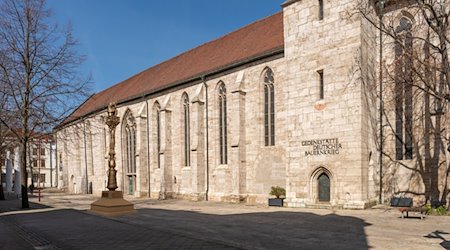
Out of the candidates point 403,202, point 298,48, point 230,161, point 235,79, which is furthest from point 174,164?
point 403,202

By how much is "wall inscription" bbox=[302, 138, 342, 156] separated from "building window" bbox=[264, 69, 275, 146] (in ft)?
11.2

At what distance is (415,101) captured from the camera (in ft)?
Answer: 52.1

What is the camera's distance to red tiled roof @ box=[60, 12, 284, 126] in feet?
72.2

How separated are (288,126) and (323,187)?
11.5ft

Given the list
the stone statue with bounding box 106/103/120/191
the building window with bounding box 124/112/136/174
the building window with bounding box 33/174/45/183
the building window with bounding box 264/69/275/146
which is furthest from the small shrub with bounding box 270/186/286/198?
the building window with bounding box 33/174/45/183

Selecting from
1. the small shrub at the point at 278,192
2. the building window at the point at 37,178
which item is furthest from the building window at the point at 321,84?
the building window at the point at 37,178

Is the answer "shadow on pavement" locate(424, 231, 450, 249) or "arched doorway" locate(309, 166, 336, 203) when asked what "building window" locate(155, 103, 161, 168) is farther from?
"shadow on pavement" locate(424, 231, 450, 249)

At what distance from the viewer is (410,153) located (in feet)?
52.7

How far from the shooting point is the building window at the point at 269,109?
20.5m

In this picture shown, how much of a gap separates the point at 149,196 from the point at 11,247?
2031 cm

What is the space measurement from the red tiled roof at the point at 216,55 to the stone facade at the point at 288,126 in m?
0.74

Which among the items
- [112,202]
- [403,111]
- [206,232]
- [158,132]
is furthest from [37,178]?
[403,111]

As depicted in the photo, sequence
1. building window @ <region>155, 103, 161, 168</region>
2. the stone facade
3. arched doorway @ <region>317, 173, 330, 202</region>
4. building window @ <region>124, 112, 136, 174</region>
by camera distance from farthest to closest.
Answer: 1. building window @ <region>124, 112, 136, 174</region>
2. building window @ <region>155, 103, 161, 168</region>
3. arched doorway @ <region>317, 173, 330, 202</region>
4. the stone facade

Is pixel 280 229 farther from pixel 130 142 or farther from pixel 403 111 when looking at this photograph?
pixel 130 142
